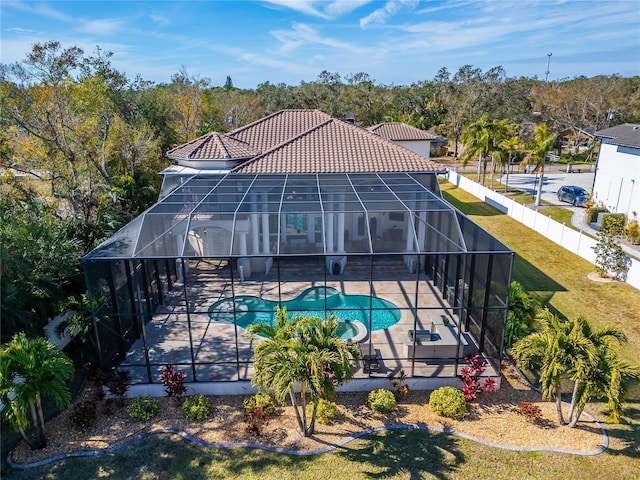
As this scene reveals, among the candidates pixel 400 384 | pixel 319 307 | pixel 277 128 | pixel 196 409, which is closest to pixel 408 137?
pixel 277 128

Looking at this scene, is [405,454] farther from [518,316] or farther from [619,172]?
[619,172]

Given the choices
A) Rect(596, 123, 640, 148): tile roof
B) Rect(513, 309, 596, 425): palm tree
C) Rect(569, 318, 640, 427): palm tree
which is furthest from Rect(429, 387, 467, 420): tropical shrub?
Rect(596, 123, 640, 148): tile roof

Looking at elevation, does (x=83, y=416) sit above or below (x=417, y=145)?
below

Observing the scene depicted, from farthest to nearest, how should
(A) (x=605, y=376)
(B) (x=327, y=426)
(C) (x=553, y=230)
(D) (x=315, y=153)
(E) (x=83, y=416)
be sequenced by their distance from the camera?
(C) (x=553, y=230) → (D) (x=315, y=153) → (B) (x=327, y=426) → (E) (x=83, y=416) → (A) (x=605, y=376)

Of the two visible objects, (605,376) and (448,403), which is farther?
(448,403)

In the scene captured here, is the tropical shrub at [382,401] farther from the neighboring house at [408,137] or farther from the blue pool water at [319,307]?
the neighboring house at [408,137]

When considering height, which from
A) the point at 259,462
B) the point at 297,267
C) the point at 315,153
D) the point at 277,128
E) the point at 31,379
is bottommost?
the point at 259,462

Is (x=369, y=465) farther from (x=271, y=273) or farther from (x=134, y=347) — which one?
(x=271, y=273)

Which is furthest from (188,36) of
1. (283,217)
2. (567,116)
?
(567,116)
